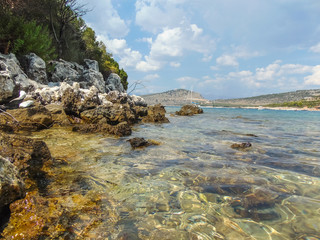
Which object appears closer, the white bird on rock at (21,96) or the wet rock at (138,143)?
the wet rock at (138,143)

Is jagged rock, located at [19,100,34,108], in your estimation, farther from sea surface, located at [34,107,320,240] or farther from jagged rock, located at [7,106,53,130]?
sea surface, located at [34,107,320,240]

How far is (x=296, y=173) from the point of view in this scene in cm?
484

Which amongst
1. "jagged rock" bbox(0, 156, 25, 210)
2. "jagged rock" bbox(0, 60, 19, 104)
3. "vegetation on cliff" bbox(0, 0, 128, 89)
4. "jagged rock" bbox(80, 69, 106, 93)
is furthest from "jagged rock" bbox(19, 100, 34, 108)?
"jagged rock" bbox(80, 69, 106, 93)

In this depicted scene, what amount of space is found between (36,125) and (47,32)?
15.5m

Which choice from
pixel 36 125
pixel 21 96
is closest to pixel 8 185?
pixel 36 125

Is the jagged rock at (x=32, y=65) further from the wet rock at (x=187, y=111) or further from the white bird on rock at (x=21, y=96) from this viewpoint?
the wet rock at (x=187, y=111)

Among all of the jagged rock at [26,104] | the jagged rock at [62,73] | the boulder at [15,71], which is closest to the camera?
the jagged rock at [26,104]

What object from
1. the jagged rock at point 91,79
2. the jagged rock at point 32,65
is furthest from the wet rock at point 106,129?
the jagged rock at point 91,79

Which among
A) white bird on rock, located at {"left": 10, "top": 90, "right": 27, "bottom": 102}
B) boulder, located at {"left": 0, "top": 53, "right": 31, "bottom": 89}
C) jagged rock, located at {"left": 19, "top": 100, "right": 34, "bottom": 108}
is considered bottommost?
jagged rock, located at {"left": 19, "top": 100, "right": 34, "bottom": 108}

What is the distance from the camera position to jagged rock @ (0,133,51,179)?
3.26 metres

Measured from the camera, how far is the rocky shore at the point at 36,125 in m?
2.32

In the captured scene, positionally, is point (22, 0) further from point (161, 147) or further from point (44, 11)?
point (161, 147)

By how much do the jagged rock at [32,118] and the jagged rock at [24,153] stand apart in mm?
6222

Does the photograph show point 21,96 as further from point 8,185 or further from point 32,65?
point 8,185
